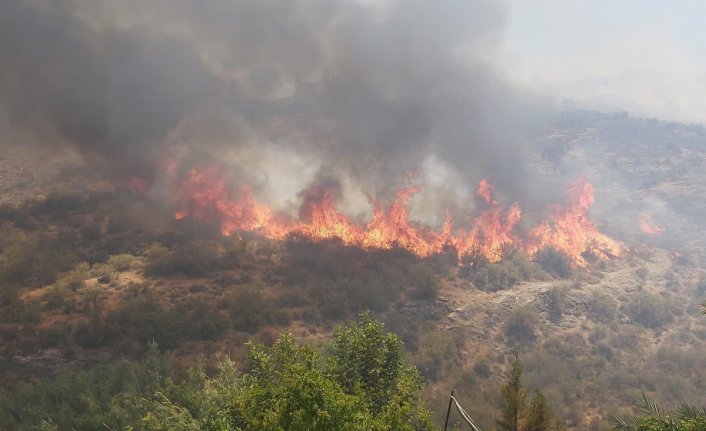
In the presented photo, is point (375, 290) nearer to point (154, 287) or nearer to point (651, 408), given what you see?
point (154, 287)

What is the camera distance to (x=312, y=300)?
3503 centimetres

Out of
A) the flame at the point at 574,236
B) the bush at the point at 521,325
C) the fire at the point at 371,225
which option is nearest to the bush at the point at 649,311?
the flame at the point at 574,236

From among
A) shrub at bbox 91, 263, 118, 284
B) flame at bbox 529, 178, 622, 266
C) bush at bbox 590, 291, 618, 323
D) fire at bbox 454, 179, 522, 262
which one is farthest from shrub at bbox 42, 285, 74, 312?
flame at bbox 529, 178, 622, 266

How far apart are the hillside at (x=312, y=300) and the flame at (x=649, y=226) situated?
6973mm

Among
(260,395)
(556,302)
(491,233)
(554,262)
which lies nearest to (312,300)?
(556,302)

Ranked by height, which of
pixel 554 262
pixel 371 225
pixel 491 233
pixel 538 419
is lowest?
pixel 538 419

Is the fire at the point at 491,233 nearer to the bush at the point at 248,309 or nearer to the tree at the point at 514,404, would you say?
the bush at the point at 248,309

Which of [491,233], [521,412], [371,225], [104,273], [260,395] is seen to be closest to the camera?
[260,395]

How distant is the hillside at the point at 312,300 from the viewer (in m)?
27.7

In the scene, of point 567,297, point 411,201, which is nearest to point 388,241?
point 411,201

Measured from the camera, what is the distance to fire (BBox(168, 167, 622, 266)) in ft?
147

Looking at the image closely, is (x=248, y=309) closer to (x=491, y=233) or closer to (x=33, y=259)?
(x=33, y=259)

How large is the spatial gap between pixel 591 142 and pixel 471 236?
62.3m

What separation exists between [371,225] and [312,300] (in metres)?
13.2
